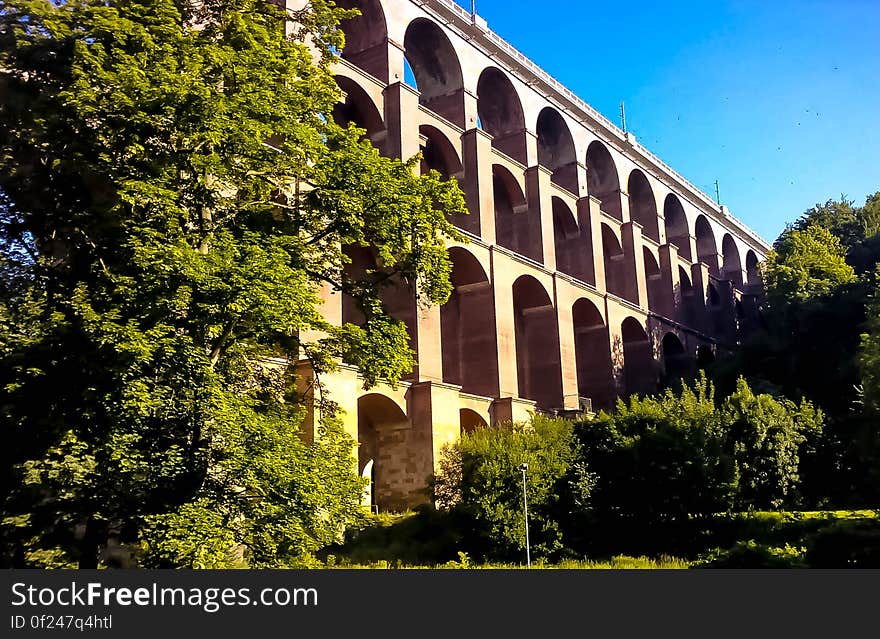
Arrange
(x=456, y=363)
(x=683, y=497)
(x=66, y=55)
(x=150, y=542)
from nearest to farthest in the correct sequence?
(x=150, y=542) < (x=66, y=55) < (x=683, y=497) < (x=456, y=363)

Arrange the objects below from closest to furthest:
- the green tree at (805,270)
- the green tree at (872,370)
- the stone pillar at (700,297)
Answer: the green tree at (872,370)
the green tree at (805,270)
the stone pillar at (700,297)

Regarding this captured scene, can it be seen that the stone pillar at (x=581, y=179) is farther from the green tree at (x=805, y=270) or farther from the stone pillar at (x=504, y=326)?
the stone pillar at (x=504, y=326)

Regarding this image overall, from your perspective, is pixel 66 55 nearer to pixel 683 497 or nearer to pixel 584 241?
pixel 683 497

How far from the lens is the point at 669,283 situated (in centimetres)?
5000

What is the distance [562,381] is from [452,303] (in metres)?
6.27

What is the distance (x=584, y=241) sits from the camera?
42.2 meters

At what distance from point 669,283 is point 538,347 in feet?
55.1

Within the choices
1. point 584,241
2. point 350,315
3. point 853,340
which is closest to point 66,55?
point 350,315

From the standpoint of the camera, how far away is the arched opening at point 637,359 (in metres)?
44.3

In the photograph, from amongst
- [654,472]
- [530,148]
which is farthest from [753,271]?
[654,472]

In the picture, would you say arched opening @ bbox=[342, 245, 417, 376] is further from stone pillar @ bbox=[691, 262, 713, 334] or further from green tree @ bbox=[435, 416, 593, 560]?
stone pillar @ bbox=[691, 262, 713, 334]

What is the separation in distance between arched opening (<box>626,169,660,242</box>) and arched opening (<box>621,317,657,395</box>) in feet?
27.0

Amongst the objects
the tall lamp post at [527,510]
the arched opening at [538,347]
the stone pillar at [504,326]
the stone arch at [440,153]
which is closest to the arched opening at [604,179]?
the arched opening at [538,347]

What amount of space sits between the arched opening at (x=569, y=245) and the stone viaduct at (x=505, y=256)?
10cm
